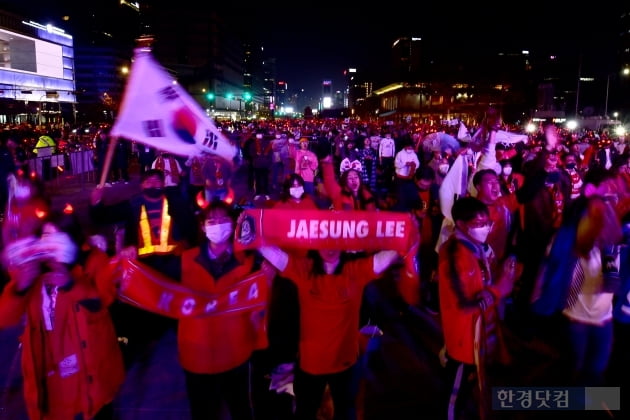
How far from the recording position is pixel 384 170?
686 inches

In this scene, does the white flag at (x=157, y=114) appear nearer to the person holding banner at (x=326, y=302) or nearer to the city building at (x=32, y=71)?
the person holding banner at (x=326, y=302)

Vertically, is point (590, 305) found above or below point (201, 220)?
below

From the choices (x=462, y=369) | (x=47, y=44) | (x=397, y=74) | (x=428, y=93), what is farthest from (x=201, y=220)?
(x=397, y=74)

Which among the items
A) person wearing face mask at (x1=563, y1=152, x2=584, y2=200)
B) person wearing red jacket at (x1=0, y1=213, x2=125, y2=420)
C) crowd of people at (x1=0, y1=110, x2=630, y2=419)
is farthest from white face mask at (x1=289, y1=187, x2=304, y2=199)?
person wearing face mask at (x1=563, y1=152, x2=584, y2=200)

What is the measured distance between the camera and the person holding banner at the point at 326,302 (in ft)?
11.7

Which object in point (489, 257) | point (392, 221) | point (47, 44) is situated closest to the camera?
point (392, 221)

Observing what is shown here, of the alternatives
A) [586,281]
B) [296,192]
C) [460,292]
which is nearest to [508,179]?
[296,192]

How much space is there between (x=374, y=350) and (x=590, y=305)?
7.29 ft

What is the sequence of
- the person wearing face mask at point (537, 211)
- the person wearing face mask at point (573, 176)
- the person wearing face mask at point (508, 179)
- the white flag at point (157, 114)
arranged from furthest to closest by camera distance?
the person wearing face mask at point (508, 179)
the person wearing face mask at point (573, 176)
the person wearing face mask at point (537, 211)
the white flag at point (157, 114)

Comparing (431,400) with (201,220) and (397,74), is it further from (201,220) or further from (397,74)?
(397,74)

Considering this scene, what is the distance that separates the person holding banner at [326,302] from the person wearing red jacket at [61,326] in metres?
1.16

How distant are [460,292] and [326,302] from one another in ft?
3.05

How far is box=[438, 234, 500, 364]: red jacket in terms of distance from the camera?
364cm

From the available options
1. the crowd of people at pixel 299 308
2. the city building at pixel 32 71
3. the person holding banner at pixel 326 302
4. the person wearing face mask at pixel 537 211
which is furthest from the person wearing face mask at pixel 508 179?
the city building at pixel 32 71
